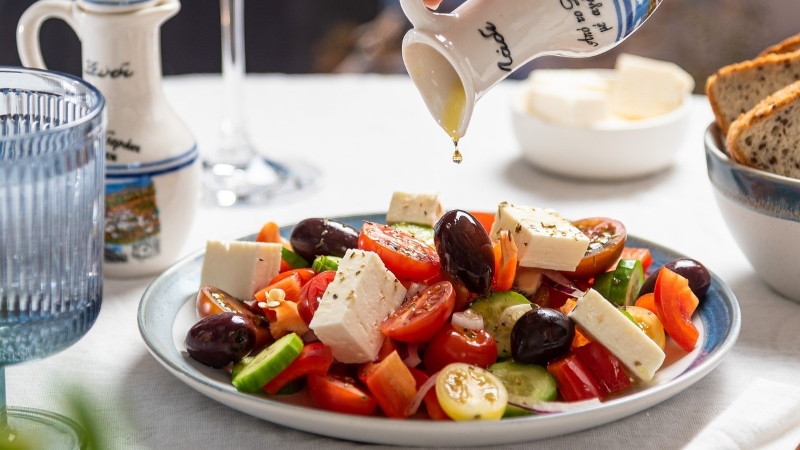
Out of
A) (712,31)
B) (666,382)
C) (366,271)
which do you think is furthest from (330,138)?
(712,31)

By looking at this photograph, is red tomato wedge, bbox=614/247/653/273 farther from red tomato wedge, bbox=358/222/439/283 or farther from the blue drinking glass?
the blue drinking glass

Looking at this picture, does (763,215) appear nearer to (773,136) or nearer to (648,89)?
(773,136)

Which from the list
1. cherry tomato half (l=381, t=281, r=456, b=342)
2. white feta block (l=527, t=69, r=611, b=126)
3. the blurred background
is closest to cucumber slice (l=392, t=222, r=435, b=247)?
cherry tomato half (l=381, t=281, r=456, b=342)

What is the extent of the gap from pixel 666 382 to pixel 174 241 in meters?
1.00

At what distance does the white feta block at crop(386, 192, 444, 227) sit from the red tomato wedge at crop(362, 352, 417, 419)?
476mm

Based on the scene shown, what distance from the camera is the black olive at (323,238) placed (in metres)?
1.59

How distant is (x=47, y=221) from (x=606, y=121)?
5.32 feet

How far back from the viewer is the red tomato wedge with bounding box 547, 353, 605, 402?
1.26 m

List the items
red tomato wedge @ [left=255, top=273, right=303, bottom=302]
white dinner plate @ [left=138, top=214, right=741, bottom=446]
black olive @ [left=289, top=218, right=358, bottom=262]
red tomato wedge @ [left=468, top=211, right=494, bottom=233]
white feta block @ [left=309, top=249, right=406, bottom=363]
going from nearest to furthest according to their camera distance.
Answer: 1. white dinner plate @ [left=138, top=214, right=741, bottom=446]
2. white feta block @ [left=309, top=249, right=406, bottom=363]
3. red tomato wedge @ [left=255, top=273, right=303, bottom=302]
4. black olive @ [left=289, top=218, right=358, bottom=262]
5. red tomato wedge @ [left=468, top=211, right=494, bottom=233]

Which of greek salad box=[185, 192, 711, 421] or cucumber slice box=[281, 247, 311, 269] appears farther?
cucumber slice box=[281, 247, 311, 269]

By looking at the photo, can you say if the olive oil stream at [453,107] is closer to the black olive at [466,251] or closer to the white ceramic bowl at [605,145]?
the black olive at [466,251]

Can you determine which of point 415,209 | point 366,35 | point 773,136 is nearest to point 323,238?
point 415,209

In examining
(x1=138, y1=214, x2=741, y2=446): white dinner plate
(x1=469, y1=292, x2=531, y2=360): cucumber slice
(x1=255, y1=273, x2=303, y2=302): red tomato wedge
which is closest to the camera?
(x1=138, y1=214, x2=741, y2=446): white dinner plate

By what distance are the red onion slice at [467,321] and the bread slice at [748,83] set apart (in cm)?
84
